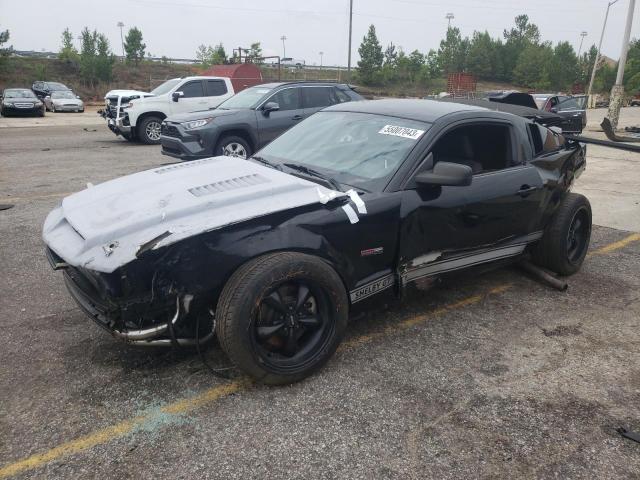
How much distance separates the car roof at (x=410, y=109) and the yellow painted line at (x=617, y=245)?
257 cm

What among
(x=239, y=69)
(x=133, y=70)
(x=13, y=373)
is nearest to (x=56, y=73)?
(x=133, y=70)

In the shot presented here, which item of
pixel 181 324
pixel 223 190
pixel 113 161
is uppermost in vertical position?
pixel 223 190

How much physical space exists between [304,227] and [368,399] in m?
1.03

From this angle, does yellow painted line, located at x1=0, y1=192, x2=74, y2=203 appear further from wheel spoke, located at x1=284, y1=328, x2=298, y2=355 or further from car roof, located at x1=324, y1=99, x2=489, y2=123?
wheel spoke, located at x1=284, y1=328, x2=298, y2=355

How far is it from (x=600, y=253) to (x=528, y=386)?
10.4 ft

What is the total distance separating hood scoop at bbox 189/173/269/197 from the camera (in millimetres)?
3094

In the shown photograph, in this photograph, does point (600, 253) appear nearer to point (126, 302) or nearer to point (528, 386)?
point (528, 386)

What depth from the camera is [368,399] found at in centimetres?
285

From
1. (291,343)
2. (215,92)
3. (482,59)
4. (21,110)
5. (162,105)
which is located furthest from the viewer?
(482,59)

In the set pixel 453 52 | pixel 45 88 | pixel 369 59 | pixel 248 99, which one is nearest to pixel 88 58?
pixel 45 88

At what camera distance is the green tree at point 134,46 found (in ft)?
198

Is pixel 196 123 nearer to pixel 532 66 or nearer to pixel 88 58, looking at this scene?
pixel 88 58

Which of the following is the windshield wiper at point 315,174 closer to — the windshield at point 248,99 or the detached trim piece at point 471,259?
the detached trim piece at point 471,259

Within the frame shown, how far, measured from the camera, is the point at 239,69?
75.7ft
